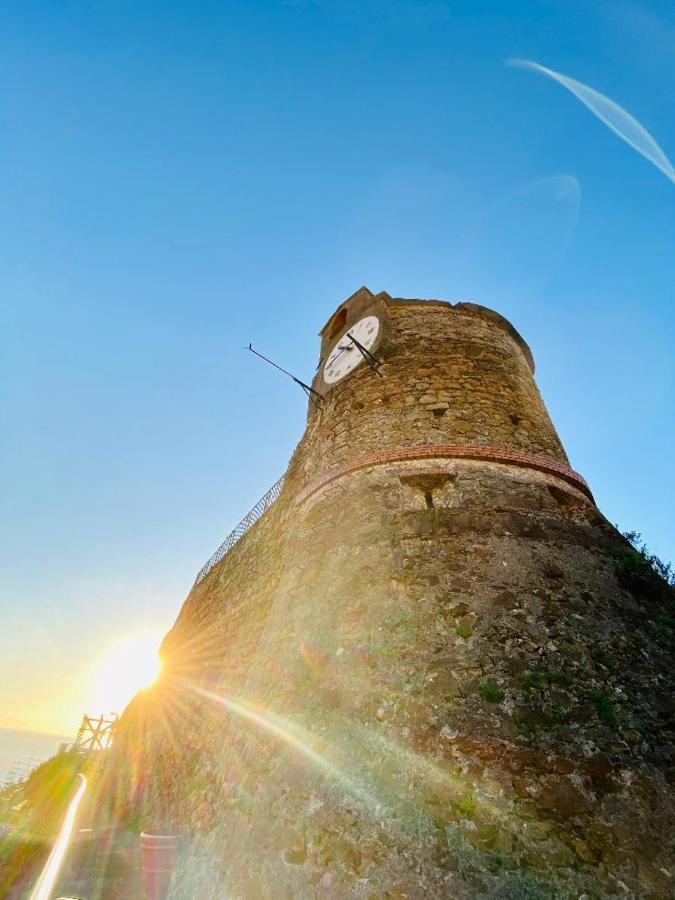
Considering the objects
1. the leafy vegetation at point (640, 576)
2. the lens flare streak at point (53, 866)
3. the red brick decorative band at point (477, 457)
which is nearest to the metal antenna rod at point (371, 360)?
the red brick decorative band at point (477, 457)

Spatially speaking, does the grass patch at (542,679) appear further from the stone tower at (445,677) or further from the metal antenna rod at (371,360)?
the metal antenna rod at (371,360)

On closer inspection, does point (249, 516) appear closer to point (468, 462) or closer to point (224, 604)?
point (224, 604)

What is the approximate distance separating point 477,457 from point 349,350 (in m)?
3.06

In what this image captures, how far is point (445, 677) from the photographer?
295 centimetres

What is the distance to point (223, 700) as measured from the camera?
21.2 ft

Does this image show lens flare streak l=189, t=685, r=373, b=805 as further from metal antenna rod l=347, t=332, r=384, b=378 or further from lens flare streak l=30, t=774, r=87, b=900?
metal antenna rod l=347, t=332, r=384, b=378

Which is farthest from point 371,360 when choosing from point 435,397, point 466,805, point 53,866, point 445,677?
point 53,866

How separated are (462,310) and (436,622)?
498 centimetres

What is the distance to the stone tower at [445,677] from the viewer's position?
2.33 meters

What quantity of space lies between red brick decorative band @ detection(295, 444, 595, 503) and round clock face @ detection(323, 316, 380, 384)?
6.50 feet

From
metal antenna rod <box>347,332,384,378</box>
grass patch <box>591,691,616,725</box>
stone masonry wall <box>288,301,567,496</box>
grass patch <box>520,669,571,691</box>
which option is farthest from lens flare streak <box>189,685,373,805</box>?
metal antenna rod <box>347,332,384,378</box>

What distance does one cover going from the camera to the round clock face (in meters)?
6.38

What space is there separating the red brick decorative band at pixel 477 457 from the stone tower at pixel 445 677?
21 millimetres

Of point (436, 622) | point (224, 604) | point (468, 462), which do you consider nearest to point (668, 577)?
point (468, 462)
